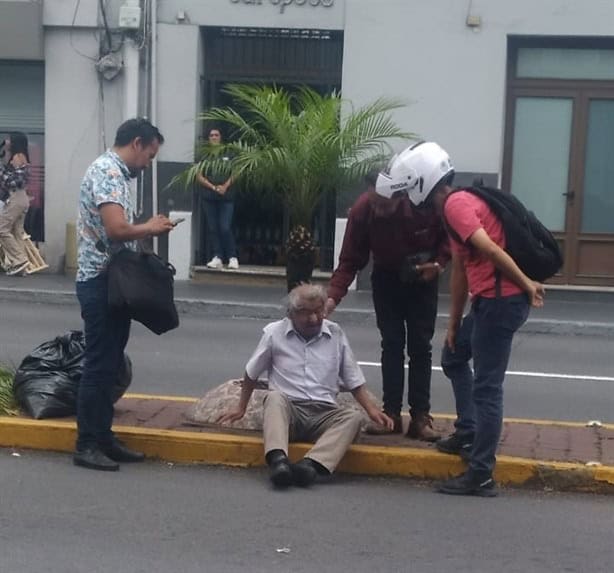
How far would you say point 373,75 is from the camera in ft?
53.6

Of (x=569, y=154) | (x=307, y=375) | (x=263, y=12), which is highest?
(x=263, y=12)

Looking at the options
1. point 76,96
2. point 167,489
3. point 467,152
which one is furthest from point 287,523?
Answer: point 76,96

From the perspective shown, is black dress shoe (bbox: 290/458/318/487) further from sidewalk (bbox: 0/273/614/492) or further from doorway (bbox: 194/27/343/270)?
doorway (bbox: 194/27/343/270)

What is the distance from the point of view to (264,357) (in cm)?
683

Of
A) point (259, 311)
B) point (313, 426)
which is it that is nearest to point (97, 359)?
point (313, 426)

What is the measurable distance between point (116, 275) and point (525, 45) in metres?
11.1

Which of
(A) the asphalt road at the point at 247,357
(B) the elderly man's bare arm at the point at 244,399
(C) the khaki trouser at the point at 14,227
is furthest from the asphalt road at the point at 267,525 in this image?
(C) the khaki trouser at the point at 14,227

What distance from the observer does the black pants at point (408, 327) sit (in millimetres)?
7027

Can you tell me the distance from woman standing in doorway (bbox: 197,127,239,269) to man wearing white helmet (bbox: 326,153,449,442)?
8.91 metres

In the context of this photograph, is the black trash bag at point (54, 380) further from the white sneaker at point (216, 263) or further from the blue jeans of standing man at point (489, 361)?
the white sneaker at point (216, 263)

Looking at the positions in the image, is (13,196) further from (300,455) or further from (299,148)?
(300,455)

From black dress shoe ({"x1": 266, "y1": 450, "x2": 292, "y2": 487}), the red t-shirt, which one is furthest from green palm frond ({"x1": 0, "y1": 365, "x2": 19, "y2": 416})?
the red t-shirt

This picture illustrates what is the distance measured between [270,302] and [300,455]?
7951 millimetres

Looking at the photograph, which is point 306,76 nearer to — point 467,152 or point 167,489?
point 467,152
